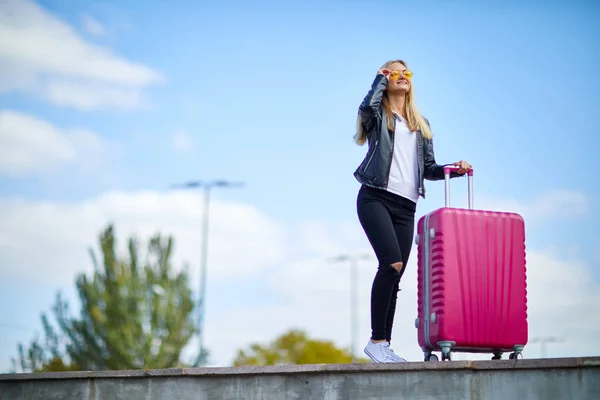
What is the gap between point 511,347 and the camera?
6.96 m

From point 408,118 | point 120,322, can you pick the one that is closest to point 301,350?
point 120,322

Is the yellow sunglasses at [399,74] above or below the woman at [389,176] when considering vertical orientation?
above

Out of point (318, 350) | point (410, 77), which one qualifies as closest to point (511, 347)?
point (410, 77)

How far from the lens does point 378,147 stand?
7.21 m

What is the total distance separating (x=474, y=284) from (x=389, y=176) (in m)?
0.99

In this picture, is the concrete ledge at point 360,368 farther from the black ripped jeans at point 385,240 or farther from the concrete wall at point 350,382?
the black ripped jeans at point 385,240

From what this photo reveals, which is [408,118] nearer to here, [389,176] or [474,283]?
[389,176]

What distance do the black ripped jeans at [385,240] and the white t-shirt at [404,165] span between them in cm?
6

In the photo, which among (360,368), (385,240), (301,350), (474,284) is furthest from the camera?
(301,350)

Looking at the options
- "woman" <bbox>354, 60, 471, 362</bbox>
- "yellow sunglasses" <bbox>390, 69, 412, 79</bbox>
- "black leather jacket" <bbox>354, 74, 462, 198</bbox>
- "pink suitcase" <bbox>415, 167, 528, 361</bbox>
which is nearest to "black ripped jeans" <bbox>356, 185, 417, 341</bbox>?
"woman" <bbox>354, 60, 471, 362</bbox>

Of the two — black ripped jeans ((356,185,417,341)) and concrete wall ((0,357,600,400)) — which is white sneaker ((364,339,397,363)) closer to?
black ripped jeans ((356,185,417,341))

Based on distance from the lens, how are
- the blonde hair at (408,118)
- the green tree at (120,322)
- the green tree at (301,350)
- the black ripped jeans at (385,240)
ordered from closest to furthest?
the black ripped jeans at (385,240) → the blonde hair at (408,118) → the green tree at (120,322) → the green tree at (301,350)

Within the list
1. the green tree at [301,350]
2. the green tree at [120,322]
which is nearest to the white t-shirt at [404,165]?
the green tree at [120,322]

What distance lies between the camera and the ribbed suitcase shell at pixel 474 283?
22.5 feet
